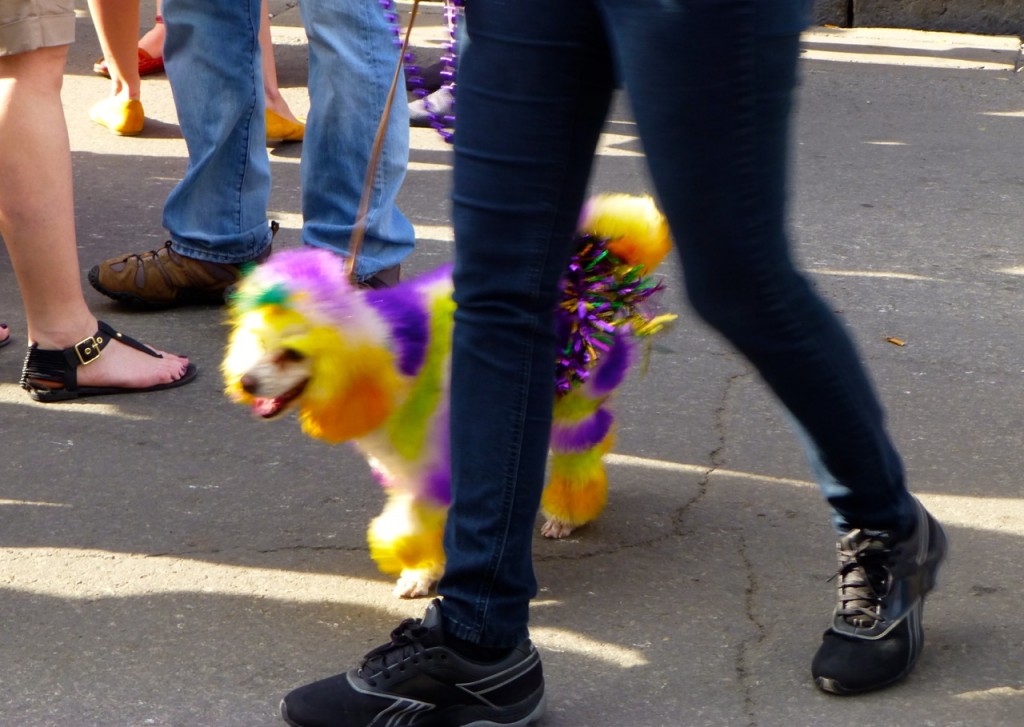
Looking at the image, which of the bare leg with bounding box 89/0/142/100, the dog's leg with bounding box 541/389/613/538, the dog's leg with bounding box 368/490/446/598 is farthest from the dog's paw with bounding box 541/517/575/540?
the bare leg with bounding box 89/0/142/100

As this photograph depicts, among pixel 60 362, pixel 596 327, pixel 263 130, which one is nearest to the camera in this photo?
pixel 596 327

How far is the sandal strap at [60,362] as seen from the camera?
330 cm

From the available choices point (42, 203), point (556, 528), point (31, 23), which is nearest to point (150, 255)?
point (42, 203)

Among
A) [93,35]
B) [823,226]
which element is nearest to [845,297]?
[823,226]

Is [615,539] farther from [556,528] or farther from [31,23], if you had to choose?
[31,23]

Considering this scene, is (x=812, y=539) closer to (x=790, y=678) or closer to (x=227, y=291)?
(x=790, y=678)

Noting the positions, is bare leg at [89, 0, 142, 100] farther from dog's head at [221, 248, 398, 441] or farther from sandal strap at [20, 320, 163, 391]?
dog's head at [221, 248, 398, 441]

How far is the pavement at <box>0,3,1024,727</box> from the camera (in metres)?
2.20

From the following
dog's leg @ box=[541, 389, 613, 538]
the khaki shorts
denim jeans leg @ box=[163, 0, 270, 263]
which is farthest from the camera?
denim jeans leg @ box=[163, 0, 270, 263]

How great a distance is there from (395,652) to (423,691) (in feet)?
0.23

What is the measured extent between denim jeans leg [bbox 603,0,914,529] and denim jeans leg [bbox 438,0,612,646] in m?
0.12

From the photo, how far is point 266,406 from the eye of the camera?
2.18 metres

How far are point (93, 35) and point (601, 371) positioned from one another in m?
A: 5.77

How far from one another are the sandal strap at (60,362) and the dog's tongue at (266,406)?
1.27 metres
